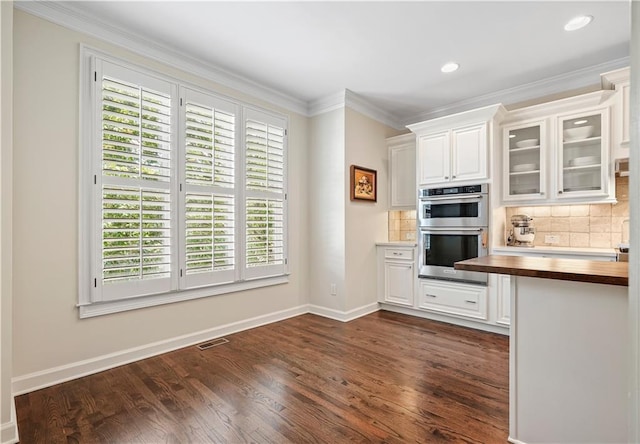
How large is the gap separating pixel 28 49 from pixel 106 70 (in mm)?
457

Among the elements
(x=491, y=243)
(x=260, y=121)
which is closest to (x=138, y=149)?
(x=260, y=121)

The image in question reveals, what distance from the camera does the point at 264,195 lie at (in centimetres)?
371

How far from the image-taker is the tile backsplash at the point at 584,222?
10.5 feet

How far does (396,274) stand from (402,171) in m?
1.39

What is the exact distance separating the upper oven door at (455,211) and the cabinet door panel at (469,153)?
9.6 inches

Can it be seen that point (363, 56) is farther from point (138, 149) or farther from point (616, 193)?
point (616, 193)

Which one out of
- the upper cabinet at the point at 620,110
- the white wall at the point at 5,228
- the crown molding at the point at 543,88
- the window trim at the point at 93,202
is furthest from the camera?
the crown molding at the point at 543,88

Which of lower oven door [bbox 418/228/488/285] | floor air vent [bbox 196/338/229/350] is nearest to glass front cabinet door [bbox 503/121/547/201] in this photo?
lower oven door [bbox 418/228/488/285]

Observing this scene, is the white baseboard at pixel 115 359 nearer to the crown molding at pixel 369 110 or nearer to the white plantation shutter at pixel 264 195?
the white plantation shutter at pixel 264 195

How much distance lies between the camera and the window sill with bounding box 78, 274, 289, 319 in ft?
8.23

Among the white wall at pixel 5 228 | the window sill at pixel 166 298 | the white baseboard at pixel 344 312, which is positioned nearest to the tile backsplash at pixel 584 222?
the white baseboard at pixel 344 312

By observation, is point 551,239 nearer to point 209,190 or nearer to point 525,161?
point 525,161

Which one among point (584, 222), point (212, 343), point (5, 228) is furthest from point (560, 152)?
point (5, 228)

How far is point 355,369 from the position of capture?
2.55 meters
